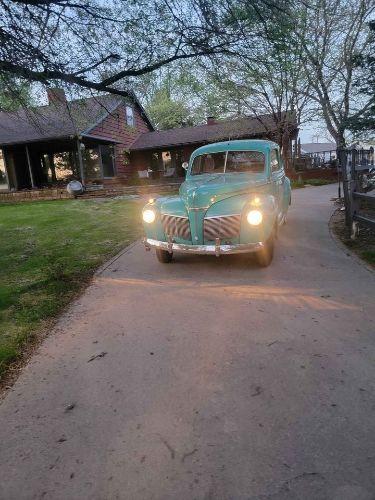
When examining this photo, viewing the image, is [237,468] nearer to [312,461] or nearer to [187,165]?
[312,461]

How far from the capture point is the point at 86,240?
8.66 meters

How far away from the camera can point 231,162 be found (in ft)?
22.5

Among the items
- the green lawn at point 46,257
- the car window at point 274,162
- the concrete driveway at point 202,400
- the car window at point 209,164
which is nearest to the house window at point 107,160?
the green lawn at point 46,257

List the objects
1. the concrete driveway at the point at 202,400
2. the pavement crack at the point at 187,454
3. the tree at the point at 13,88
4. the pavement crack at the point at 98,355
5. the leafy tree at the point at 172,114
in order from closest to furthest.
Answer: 1. the concrete driveway at the point at 202,400
2. the pavement crack at the point at 187,454
3. the pavement crack at the point at 98,355
4. the tree at the point at 13,88
5. the leafy tree at the point at 172,114

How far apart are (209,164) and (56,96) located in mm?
3136

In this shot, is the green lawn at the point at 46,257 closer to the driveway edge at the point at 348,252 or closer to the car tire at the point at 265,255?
the car tire at the point at 265,255

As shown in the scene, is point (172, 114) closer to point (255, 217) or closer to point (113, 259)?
point (113, 259)

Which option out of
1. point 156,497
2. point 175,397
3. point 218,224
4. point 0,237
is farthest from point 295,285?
point 0,237

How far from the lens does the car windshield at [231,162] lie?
6758 millimetres

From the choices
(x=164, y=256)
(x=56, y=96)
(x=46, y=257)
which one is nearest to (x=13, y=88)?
A: (x=56, y=96)

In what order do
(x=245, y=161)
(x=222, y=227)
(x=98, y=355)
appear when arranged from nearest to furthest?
1. (x=98, y=355)
2. (x=222, y=227)
3. (x=245, y=161)

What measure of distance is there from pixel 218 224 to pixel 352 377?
3.00 meters

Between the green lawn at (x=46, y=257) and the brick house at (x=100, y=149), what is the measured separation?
7828 mm

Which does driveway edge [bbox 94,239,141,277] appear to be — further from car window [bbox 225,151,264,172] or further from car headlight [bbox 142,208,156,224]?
car window [bbox 225,151,264,172]
